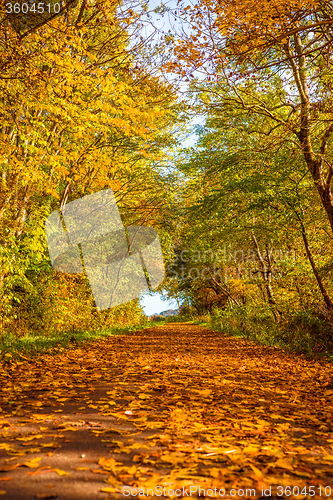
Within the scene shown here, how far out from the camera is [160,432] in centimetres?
271

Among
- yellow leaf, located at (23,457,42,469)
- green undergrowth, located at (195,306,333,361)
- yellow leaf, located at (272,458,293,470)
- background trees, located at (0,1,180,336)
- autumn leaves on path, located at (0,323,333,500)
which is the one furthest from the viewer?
green undergrowth, located at (195,306,333,361)

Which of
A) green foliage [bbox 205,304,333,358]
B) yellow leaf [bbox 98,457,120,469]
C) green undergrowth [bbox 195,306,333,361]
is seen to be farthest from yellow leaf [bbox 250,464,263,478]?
green foliage [bbox 205,304,333,358]

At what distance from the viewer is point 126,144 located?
476 inches

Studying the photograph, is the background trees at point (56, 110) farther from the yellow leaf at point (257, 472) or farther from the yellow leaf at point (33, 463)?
the yellow leaf at point (257, 472)

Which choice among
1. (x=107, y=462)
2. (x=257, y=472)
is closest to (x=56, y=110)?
(x=107, y=462)

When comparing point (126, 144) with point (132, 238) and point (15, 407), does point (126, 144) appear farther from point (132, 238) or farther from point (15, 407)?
point (15, 407)

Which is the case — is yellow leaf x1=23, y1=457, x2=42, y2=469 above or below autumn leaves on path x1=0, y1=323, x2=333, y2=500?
above

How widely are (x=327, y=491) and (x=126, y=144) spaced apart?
11.7m

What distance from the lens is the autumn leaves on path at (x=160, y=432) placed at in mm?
1846

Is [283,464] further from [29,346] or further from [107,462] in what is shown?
[29,346]

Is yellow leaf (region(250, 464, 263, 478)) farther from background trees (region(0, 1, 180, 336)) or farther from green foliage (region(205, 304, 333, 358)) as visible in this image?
background trees (region(0, 1, 180, 336))

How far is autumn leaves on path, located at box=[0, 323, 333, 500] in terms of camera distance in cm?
185

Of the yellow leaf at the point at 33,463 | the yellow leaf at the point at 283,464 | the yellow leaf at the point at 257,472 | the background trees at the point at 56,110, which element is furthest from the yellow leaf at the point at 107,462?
the background trees at the point at 56,110

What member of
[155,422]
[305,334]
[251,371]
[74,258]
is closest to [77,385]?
[155,422]
